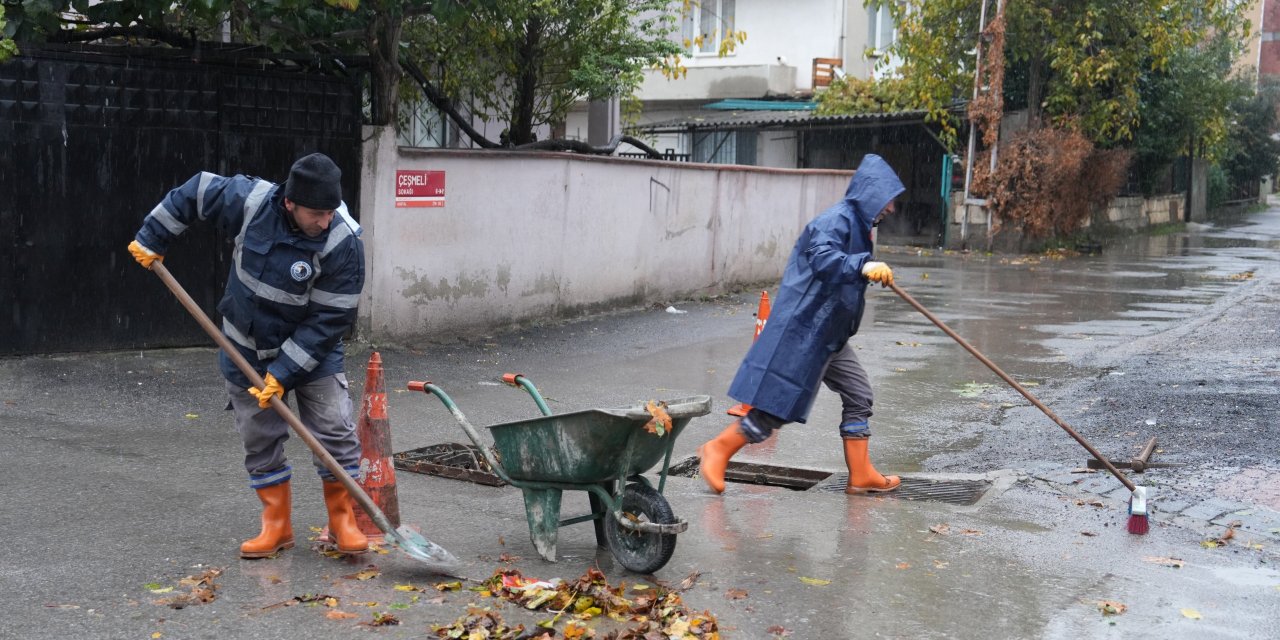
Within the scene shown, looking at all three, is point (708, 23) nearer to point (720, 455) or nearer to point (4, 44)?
point (4, 44)

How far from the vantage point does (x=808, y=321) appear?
6.48 metres

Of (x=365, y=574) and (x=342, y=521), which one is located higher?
(x=342, y=521)

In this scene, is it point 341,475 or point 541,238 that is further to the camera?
point 541,238

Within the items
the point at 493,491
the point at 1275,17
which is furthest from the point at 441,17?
the point at 1275,17

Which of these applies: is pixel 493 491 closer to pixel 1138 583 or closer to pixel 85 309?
pixel 1138 583

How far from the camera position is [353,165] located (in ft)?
34.0

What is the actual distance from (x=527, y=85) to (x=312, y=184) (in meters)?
9.01

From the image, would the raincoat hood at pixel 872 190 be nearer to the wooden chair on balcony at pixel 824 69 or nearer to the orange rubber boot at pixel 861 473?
the orange rubber boot at pixel 861 473

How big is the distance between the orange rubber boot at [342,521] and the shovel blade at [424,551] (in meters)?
0.34

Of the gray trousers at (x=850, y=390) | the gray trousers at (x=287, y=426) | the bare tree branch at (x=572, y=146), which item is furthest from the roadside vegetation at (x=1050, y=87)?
the gray trousers at (x=287, y=426)

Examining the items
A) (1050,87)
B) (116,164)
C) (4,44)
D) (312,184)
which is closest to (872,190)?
(312,184)

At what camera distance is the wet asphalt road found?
4746 mm

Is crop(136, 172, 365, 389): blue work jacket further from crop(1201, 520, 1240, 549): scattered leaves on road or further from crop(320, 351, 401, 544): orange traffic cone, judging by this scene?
crop(1201, 520, 1240, 549): scattered leaves on road

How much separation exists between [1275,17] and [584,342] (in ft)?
204
